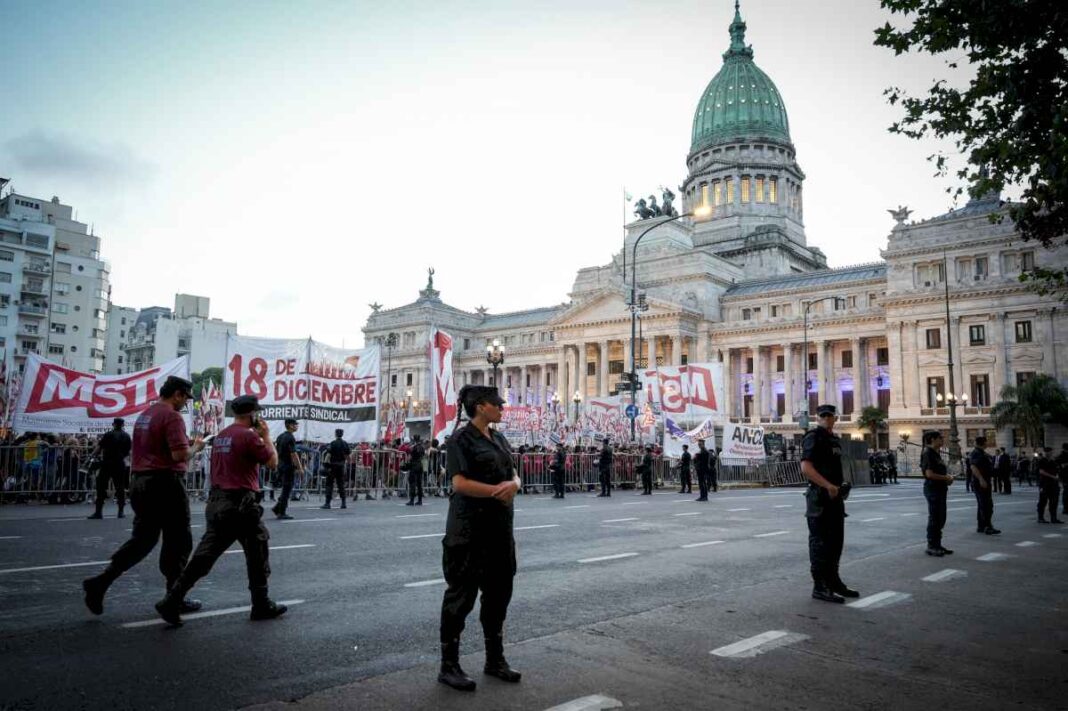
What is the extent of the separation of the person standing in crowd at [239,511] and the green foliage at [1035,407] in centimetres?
4763

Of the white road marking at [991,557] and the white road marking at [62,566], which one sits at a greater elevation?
the white road marking at [62,566]

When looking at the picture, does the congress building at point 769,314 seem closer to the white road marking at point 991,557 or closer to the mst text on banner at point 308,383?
the mst text on banner at point 308,383

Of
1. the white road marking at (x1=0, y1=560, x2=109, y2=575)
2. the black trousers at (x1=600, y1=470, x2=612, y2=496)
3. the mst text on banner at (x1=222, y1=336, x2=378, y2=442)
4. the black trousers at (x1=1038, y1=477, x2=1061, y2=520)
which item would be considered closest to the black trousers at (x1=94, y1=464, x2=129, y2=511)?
the mst text on banner at (x1=222, y1=336, x2=378, y2=442)

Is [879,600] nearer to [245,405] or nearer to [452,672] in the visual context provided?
[452,672]

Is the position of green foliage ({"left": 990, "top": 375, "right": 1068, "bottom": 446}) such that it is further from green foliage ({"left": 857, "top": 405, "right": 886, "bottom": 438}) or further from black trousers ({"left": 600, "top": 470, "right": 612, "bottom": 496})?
black trousers ({"left": 600, "top": 470, "right": 612, "bottom": 496})

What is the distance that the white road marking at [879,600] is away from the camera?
7203 millimetres

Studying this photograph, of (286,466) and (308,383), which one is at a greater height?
(308,383)

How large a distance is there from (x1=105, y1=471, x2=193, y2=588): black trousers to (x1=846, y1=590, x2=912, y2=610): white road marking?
6.27 m

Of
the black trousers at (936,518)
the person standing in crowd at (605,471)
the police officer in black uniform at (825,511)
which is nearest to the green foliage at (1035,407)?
the person standing in crowd at (605,471)

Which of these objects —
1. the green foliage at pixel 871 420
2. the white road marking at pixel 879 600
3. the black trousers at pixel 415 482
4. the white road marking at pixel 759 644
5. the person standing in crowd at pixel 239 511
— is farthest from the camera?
the green foliage at pixel 871 420

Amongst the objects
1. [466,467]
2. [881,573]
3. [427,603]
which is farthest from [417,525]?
[466,467]

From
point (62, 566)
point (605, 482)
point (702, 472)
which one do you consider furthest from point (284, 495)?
point (702, 472)

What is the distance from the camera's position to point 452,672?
447cm

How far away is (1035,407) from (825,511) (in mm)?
43394
